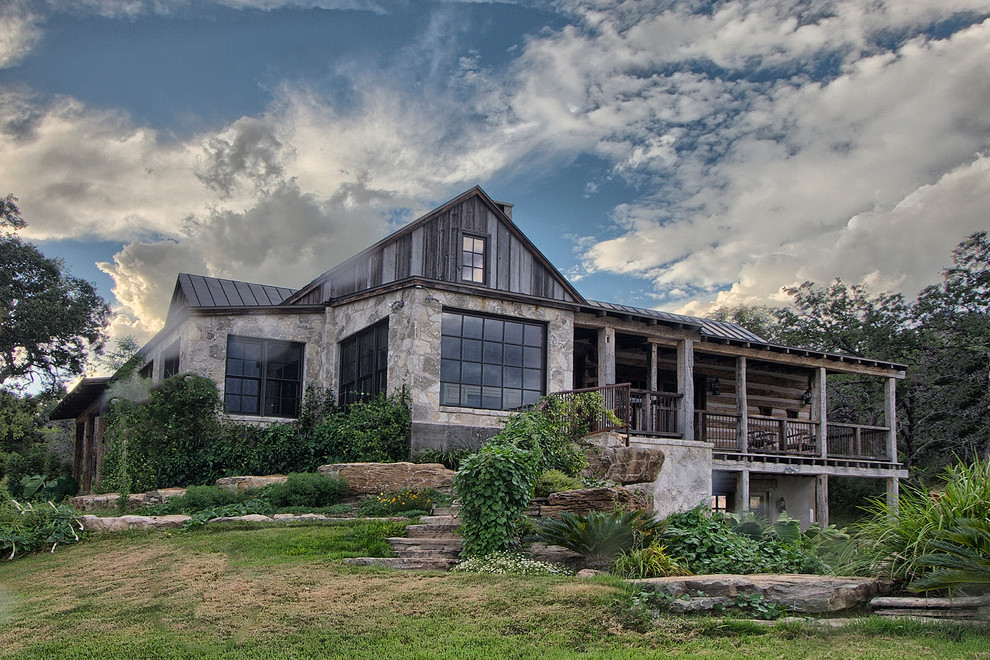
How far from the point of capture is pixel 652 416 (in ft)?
59.6

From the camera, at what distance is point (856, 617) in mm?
7672

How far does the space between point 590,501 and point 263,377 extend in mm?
9907

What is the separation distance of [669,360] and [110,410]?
13468 millimetres

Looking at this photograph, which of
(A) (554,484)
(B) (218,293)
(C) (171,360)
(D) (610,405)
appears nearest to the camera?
(A) (554,484)

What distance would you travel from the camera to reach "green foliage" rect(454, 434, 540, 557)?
A: 1002 cm

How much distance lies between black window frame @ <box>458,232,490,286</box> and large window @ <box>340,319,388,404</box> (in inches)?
98.5

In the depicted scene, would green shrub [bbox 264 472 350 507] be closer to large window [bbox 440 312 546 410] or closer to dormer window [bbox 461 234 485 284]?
large window [bbox 440 312 546 410]

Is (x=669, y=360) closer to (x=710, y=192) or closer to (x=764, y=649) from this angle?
(x=710, y=192)

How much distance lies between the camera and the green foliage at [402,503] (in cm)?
1297

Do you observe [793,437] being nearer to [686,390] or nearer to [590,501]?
[686,390]

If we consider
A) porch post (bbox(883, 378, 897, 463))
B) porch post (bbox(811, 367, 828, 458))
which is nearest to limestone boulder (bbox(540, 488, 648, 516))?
porch post (bbox(811, 367, 828, 458))

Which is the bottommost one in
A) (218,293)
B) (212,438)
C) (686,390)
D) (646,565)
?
(646,565)

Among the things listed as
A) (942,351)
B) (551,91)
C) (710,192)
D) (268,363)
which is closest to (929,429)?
(942,351)

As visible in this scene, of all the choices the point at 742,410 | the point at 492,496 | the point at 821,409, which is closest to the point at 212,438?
the point at 492,496
